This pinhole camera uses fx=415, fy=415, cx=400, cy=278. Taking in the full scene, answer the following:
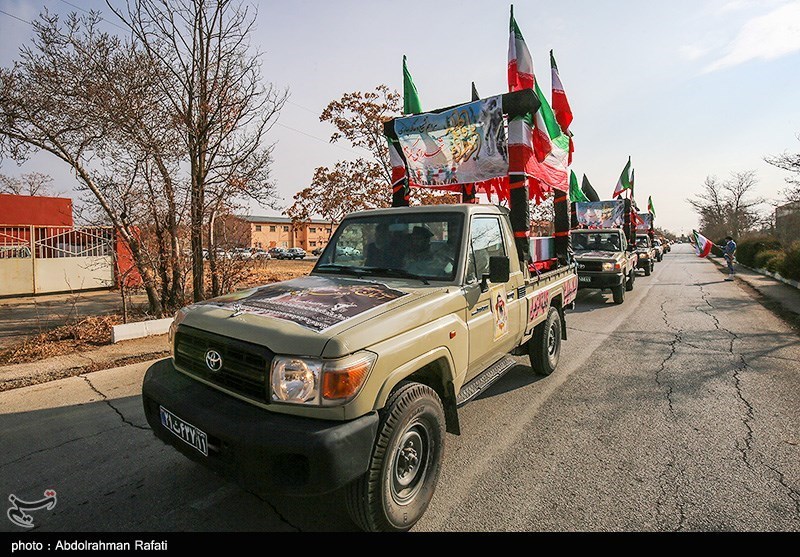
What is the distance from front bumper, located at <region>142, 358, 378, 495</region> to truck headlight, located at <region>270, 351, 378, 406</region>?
0.38 ft

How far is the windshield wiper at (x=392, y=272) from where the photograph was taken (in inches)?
133

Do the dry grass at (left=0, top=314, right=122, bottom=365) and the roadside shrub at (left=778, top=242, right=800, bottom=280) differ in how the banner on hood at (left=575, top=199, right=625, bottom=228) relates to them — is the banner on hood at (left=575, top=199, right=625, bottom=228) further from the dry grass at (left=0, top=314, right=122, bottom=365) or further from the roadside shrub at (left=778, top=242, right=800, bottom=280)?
the dry grass at (left=0, top=314, right=122, bottom=365)

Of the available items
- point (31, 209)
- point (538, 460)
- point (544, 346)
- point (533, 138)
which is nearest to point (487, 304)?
point (538, 460)

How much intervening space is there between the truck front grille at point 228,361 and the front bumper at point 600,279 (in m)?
10.9

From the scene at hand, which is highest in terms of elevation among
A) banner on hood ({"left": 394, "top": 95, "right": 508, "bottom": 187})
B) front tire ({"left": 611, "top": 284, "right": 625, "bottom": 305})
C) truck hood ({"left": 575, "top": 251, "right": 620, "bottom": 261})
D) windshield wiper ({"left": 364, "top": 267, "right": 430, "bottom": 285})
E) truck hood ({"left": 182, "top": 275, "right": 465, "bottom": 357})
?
banner on hood ({"left": 394, "top": 95, "right": 508, "bottom": 187})

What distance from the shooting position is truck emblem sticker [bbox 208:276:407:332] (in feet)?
8.23

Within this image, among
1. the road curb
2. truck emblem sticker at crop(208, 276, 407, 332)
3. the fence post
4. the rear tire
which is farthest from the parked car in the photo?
truck emblem sticker at crop(208, 276, 407, 332)

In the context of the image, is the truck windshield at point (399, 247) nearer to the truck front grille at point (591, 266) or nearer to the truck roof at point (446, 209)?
the truck roof at point (446, 209)

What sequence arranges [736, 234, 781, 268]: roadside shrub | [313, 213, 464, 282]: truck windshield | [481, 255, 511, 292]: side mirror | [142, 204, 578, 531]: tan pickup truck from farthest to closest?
[736, 234, 781, 268]: roadside shrub < [313, 213, 464, 282]: truck windshield < [481, 255, 511, 292]: side mirror < [142, 204, 578, 531]: tan pickup truck

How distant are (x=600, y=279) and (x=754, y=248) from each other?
18.1m

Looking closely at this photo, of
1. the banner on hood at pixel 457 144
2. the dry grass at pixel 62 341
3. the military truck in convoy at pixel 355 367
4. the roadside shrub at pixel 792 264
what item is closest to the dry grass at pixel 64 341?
the dry grass at pixel 62 341

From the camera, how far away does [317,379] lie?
2.16 metres

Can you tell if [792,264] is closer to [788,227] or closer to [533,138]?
[533,138]

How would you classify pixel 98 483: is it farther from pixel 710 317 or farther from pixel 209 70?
pixel 710 317
